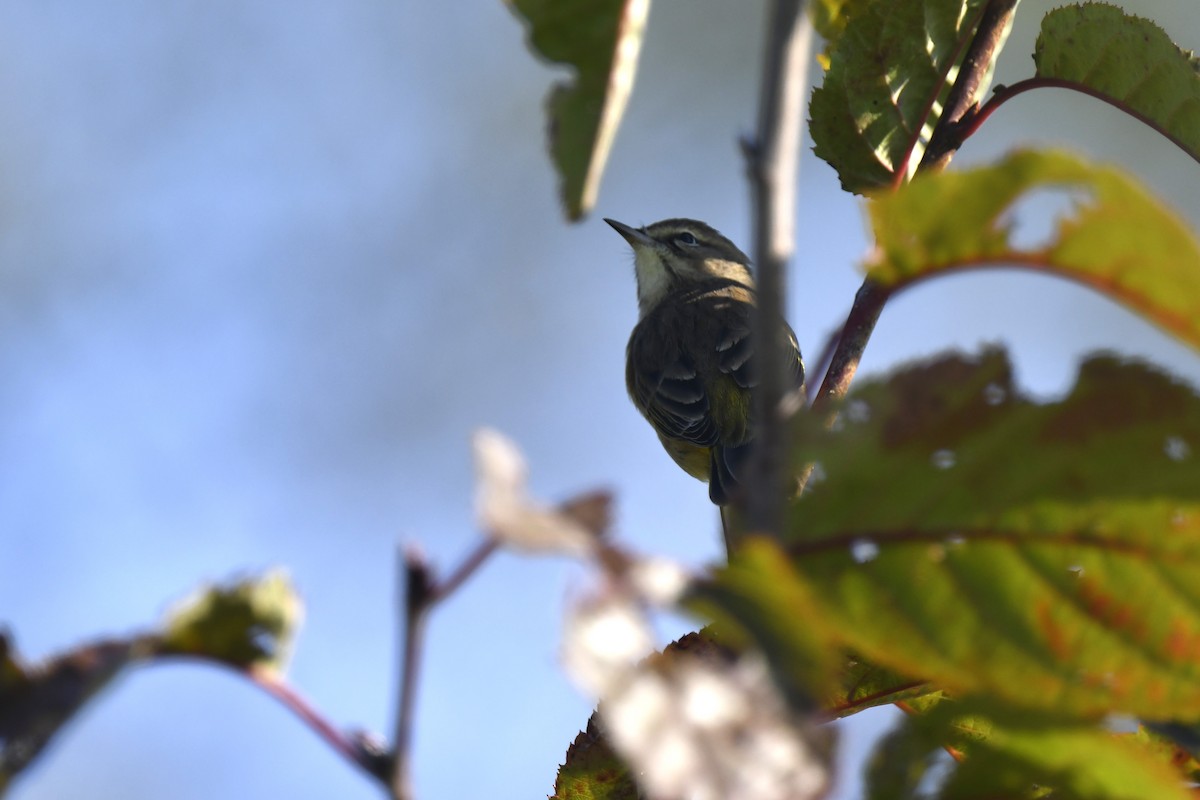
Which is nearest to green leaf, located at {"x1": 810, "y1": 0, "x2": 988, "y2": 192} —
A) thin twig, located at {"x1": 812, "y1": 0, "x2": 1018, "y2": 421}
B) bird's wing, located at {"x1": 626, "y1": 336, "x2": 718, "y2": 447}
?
thin twig, located at {"x1": 812, "y1": 0, "x2": 1018, "y2": 421}

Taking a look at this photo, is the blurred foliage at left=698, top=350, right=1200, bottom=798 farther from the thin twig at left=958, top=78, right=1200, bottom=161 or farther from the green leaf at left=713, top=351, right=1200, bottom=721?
the thin twig at left=958, top=78, right=1200, bottom=161

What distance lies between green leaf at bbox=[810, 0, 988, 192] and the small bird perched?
2538mm

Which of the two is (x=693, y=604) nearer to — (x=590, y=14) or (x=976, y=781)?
(x=976, y=781)

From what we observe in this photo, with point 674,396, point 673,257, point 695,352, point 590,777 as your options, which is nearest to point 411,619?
point 590,777

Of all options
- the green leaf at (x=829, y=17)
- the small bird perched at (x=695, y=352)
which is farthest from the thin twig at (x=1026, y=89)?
the small bird perched at (x=695, y=352)

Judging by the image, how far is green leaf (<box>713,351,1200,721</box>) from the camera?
3.40 ft

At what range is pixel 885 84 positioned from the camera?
2.16 meters

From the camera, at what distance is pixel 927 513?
108 centimetres

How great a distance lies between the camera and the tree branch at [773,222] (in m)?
0.87

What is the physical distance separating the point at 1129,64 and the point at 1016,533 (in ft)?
4.22

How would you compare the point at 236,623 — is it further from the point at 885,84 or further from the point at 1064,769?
the point at 885,84

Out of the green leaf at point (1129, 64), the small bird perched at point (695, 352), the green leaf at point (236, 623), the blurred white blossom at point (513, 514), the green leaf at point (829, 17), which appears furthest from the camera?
the small bird perched at point (695, 352)

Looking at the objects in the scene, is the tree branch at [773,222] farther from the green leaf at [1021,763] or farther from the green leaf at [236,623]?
the green leaf at [236,623]

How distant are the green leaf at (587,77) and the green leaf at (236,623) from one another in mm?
408
